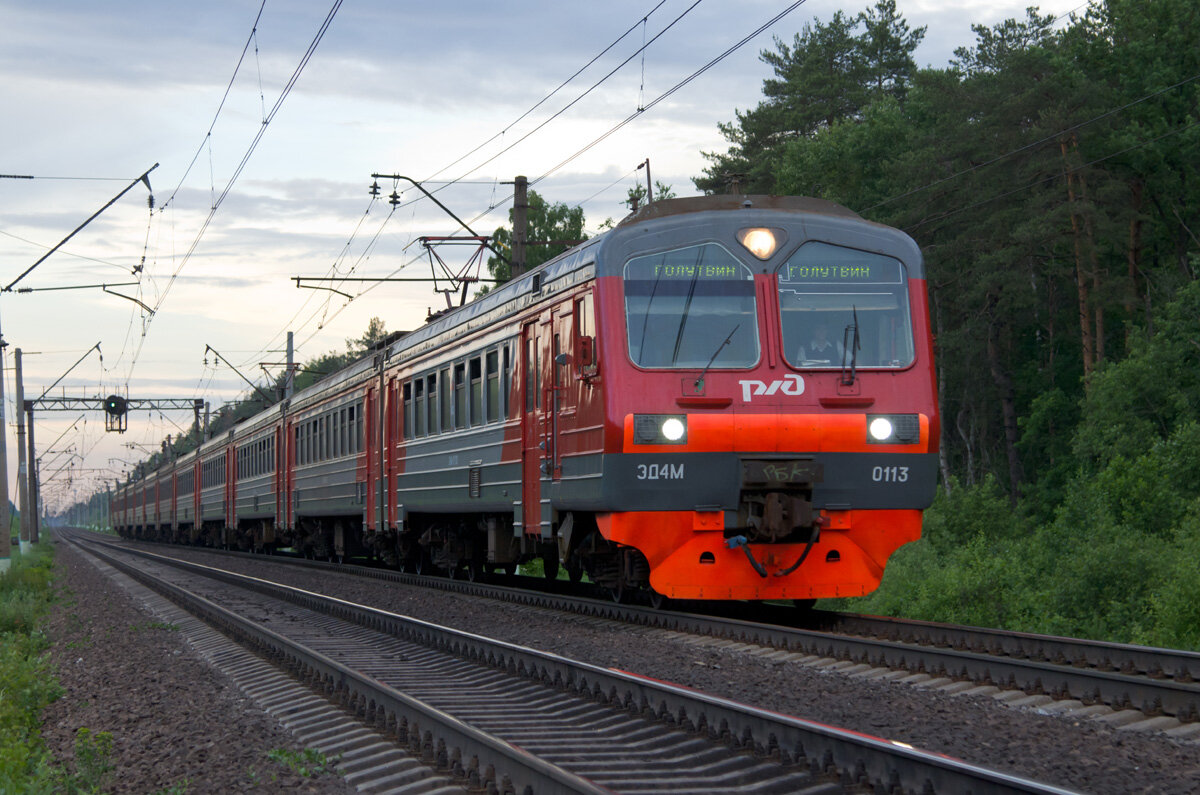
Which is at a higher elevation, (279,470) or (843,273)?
(843,273)

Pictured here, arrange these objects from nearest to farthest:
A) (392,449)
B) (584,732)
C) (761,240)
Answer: (584,732) < (761,240) < (392,449)

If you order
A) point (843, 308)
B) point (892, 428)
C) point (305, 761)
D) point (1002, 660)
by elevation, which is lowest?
point (305, 761)

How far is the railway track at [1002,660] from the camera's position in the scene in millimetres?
6927

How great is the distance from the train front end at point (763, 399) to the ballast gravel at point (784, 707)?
1038mm

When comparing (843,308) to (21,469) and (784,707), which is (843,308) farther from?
(21,469)

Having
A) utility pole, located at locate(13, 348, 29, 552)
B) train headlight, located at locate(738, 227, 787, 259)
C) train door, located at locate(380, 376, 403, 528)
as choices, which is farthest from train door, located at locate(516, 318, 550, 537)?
utility pole, located at locate(13, 348, 29, 552)

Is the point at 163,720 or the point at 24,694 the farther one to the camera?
the point at 24,694

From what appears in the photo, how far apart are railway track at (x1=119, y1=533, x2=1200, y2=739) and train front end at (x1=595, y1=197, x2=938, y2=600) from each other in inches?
25.8

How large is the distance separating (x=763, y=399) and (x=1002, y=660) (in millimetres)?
3520

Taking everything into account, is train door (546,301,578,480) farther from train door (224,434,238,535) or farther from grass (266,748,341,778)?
train door (224,434,238,535)

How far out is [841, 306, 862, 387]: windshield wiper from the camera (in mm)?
11109

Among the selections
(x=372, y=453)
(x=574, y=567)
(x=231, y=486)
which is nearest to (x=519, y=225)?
(x=372, y=453)

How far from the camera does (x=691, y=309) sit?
36.6 ft

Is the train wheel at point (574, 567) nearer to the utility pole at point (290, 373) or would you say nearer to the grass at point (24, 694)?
the grass at point (24, 694)
